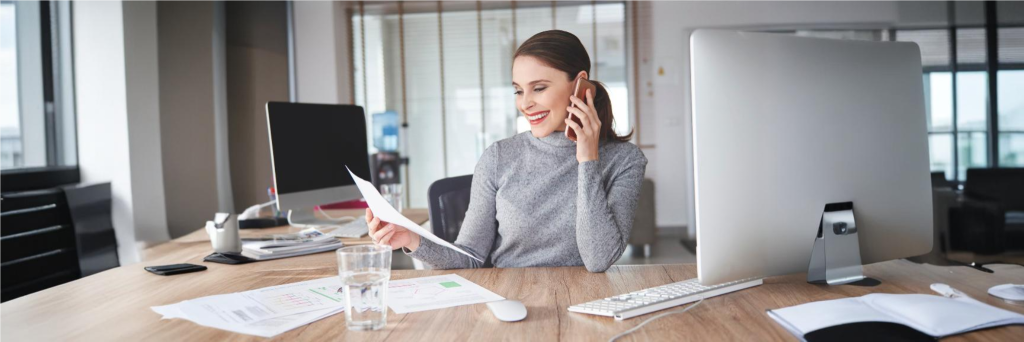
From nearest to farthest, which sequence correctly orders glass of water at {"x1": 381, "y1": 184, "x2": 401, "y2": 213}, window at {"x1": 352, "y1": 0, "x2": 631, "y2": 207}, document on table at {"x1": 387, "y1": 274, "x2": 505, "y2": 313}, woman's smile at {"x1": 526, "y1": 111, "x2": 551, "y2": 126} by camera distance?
document on table at {"x1": 387, "y1": 274, "x2": 505, "y2": 313} → woman's smile at {"x1": 526, "y1": 111, "x2": 551, "y2": 126} → glass of water at {"x1": 381, "y1": 184, "x2": 401, "y2": 213} → window at {"x1": 352, "y1": 0, "x2": 631, "y2": 207}

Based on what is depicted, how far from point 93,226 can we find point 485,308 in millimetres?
2688

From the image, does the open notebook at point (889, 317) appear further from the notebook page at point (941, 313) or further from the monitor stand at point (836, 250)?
the monitor stand at point (836, 250)

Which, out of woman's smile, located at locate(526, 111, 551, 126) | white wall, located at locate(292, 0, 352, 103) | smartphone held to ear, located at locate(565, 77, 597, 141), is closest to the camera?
smartphone held to ear, located at locate(565, 77, 597, 141)

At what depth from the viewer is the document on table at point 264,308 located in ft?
3.10

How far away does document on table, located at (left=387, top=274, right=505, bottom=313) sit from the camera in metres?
1.05

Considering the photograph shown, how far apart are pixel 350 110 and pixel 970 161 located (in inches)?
187

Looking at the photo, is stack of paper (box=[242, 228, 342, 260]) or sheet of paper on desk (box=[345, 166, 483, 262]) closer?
sheet of paper on desk (box=[345, 166, 483, 262])

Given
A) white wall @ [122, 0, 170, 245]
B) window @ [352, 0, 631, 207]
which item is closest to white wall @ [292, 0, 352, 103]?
window @ [352, 0, 631, 207]

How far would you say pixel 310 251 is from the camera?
173 cm

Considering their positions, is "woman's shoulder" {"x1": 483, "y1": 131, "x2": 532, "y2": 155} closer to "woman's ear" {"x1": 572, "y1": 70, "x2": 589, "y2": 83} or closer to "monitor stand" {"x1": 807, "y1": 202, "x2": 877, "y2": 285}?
"woman's ear" {"x1": 572, "y1": 70, "x2": 589, "y2": 83}

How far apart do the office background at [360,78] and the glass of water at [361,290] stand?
8.43 feet

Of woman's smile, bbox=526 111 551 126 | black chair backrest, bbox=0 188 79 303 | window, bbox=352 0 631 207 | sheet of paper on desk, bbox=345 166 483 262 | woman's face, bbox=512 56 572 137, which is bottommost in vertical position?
black chair backrest, bbox=0 188 79 303

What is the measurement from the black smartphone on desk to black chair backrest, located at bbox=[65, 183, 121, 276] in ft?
5.48

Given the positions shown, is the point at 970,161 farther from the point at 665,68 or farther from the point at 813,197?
the point at 813,197
